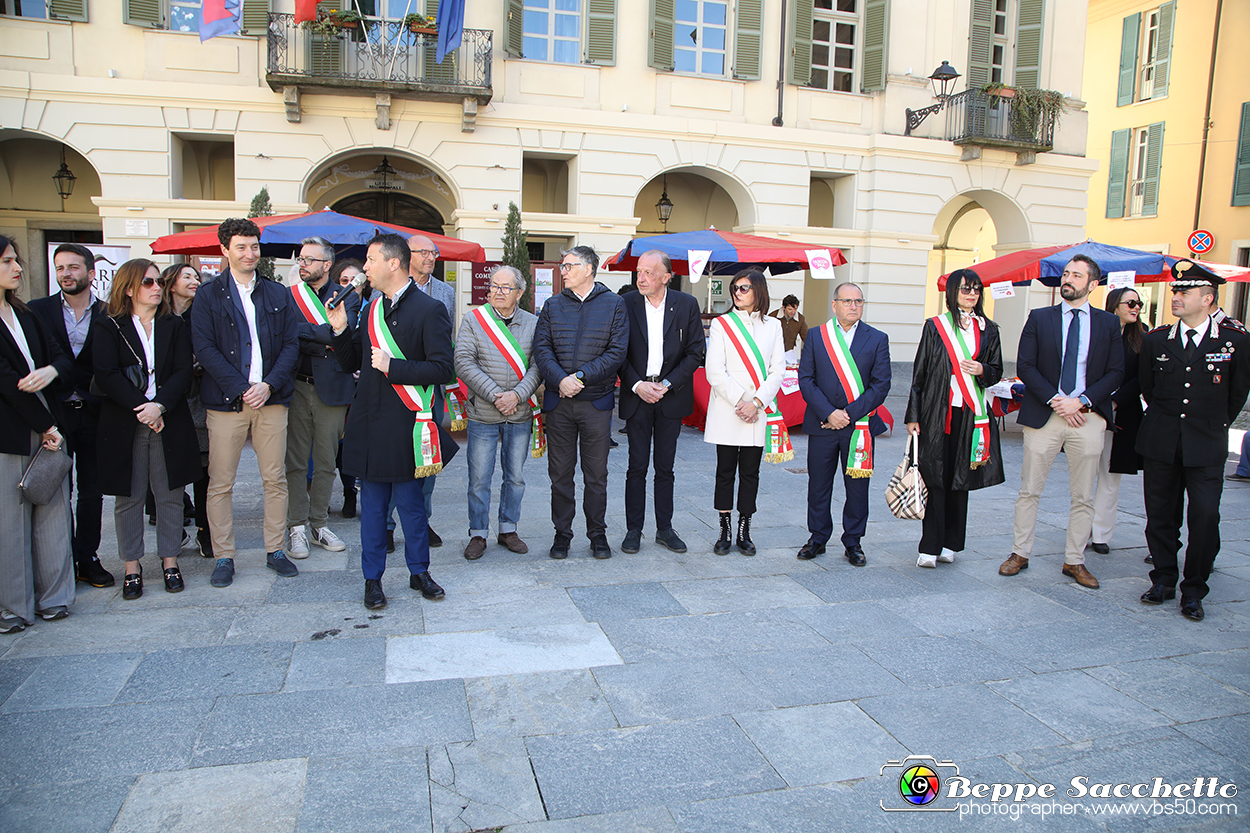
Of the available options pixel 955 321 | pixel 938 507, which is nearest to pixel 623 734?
pixel 938 507

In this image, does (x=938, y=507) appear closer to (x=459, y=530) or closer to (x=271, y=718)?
(x=459, y=530)

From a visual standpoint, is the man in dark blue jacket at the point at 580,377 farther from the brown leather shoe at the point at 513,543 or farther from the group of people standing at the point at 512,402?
the brown leather shoe at the point at 513,543

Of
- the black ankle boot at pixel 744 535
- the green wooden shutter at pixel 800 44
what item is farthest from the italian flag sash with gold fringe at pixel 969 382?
the green wooden shutter at pixel 800 44

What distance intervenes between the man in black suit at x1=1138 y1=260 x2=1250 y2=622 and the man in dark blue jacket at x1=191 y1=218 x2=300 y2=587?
16.2ft

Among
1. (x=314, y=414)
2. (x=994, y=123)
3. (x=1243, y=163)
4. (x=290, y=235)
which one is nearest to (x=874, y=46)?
(x=994, y=123)

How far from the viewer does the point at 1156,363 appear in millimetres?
4863

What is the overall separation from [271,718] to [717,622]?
212 cm

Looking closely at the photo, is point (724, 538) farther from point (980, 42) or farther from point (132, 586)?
point (980, 42)

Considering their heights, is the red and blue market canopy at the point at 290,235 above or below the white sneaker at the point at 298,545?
above

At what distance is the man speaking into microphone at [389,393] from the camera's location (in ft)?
14.0

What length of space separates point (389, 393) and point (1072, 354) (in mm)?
3982

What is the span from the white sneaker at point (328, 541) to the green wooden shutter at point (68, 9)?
11713mm

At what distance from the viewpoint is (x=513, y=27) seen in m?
14.3

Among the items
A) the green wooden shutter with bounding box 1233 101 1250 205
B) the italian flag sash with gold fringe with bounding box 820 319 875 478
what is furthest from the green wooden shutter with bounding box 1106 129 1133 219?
the italian flag sash with gold fringe with bounding box 820 319 875 478
